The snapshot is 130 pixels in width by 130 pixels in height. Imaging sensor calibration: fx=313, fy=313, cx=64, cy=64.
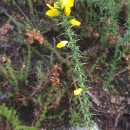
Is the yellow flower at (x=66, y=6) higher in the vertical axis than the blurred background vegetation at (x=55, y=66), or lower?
higher

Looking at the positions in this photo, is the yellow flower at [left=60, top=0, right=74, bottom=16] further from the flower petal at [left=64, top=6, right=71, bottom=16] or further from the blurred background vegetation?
the blurred background vegetation

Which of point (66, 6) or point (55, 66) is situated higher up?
point (66, 6)

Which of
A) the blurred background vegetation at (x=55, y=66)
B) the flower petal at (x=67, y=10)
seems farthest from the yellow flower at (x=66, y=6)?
the blurred background vegetation at (x=55, y=66)

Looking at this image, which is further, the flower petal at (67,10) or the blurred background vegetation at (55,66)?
the blurred background vegetation at (55,66)

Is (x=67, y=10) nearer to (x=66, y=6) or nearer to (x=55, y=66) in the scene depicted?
(x=66, y=6)

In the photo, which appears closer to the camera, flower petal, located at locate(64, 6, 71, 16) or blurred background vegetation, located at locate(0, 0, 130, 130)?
flower petal, located at locate(64, 6, 71, 16)

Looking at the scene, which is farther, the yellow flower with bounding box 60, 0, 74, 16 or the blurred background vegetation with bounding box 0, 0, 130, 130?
the blurred background vegetation with bounding box 0, 0, 130, 130

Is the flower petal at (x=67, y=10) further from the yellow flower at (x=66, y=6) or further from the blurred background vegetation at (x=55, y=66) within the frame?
the blurred background vegetation at (x=55, y=66)

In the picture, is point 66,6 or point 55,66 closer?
point 66,6

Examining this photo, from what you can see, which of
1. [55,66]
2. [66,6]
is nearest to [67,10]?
[66,6]

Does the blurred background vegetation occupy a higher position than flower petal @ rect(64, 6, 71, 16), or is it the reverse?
flower petal @ rect(64, 6, 71, 16)

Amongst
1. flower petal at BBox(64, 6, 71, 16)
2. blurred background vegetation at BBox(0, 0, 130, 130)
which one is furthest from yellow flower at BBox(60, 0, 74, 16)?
blurred background vegetation at BBox(0, 0, 130, 130)
